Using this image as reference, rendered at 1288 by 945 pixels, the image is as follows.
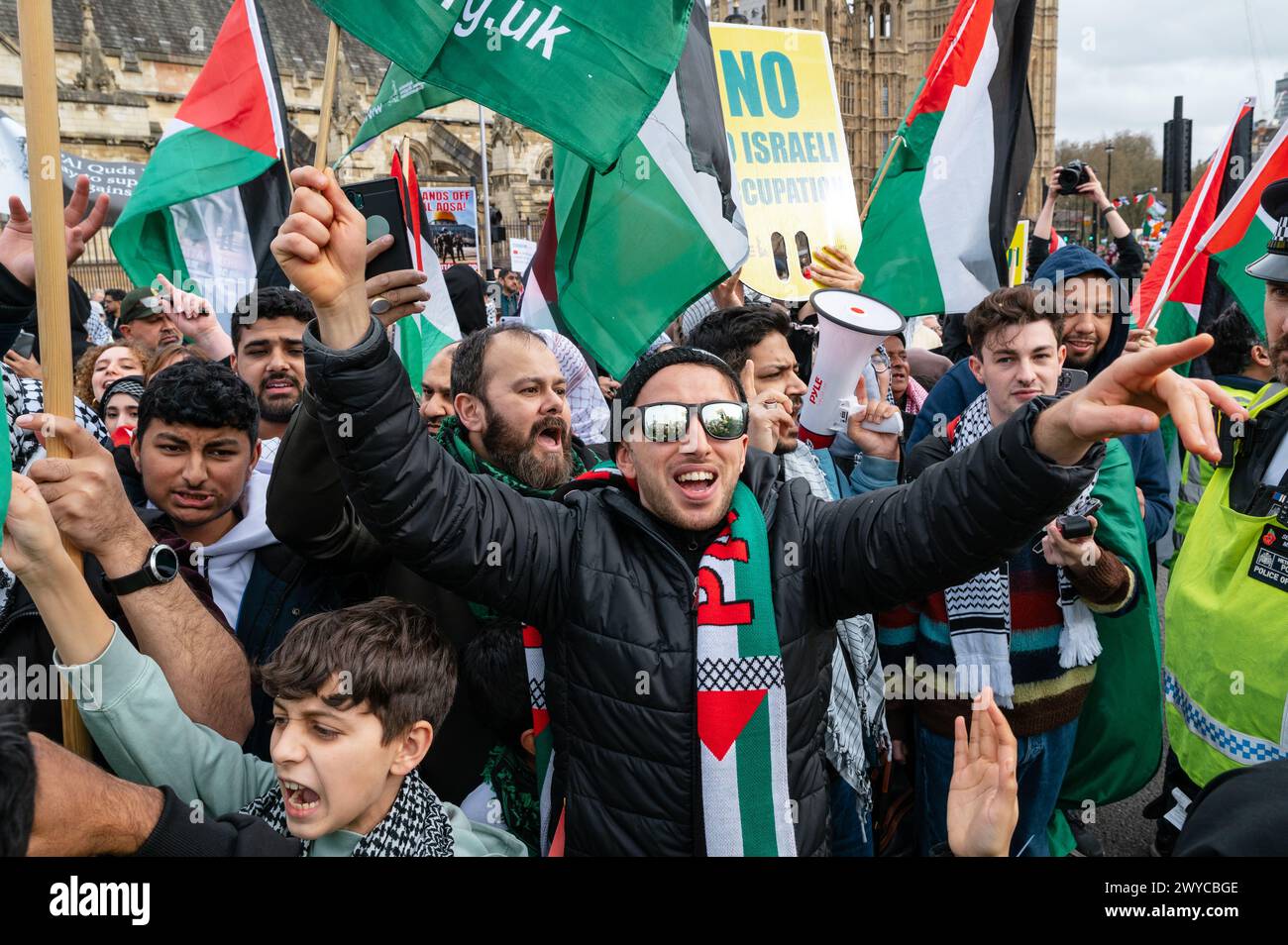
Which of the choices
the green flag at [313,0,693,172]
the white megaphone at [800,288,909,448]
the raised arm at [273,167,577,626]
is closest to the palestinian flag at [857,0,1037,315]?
the white megaphone at [800,288,909,448]

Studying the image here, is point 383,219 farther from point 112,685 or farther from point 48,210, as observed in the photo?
point 112,685

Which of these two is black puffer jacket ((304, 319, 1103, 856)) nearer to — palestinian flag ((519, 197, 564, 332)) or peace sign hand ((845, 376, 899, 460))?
peace sign hand ((845, 376, 899, 460))

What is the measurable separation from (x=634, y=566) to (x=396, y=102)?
2324mm

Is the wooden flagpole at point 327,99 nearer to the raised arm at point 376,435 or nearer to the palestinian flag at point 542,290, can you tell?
the raised arm at point 376,435

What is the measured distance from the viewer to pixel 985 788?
173cm

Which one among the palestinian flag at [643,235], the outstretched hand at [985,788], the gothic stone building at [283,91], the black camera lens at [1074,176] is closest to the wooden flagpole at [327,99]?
the palestinian flag at [643,235]

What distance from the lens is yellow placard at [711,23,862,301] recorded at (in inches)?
248

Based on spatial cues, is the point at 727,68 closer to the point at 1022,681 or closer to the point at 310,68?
the point at 1022,681

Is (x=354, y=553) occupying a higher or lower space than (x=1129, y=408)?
lower

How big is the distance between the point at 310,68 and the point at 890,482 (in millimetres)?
38293

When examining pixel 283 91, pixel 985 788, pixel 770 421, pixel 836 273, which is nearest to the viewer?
pixel 985 788

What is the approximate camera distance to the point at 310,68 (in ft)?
121
